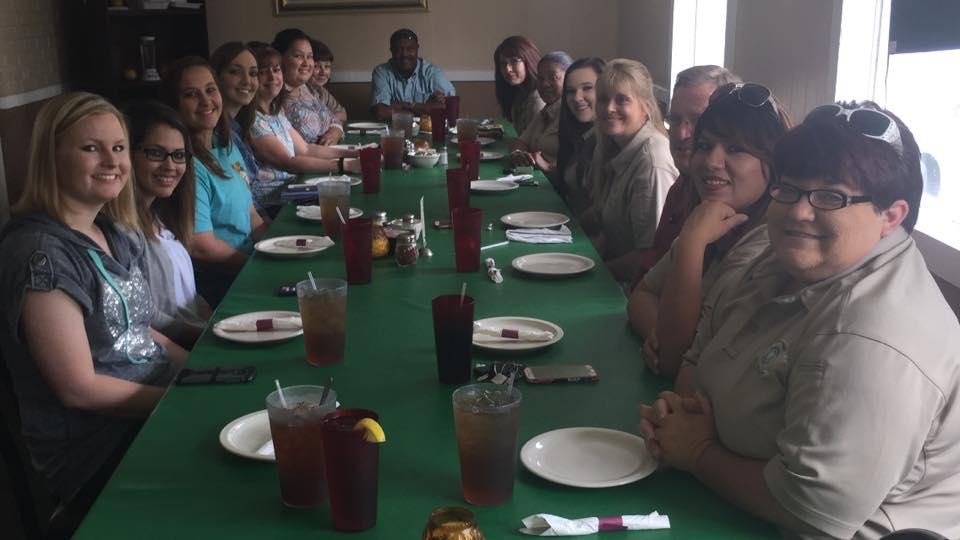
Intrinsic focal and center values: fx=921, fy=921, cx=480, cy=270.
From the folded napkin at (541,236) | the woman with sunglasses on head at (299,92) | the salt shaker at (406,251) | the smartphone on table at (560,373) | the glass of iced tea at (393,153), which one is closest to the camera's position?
the smartphone on table at (560,373)

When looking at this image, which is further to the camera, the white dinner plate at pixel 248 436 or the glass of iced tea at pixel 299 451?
the white dinner plate at pixel 248 436

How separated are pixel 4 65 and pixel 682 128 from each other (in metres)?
4.02

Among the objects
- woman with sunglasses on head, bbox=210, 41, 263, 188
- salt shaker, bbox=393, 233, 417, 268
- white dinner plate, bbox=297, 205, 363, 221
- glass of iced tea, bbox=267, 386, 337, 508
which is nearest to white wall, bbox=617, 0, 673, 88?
woman with sunglasses on head, bbox=210, 41, 263, 188

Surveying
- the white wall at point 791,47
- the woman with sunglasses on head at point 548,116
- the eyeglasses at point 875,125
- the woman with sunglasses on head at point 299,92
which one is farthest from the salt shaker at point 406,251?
the woman with sunglasses on head at point 299,92

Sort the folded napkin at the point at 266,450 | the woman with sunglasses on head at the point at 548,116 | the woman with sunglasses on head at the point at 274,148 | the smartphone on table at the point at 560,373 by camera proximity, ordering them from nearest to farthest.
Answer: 1. the folded napkin at the point at 266,450
2. the smartphone on table at the point at 560,373
3. the woman with sunglasses on head at the point at 274,148
4. the woman with sunglasses on head at the point at 548,116

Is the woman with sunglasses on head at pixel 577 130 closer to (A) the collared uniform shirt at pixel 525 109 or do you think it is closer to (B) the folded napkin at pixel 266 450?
(A) the collared uniform shirt at pixel 525 109

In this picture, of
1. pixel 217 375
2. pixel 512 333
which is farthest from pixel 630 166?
pixel 217 375

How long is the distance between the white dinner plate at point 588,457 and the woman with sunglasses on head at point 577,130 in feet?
8.01

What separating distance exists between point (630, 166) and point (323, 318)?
1.58 meters

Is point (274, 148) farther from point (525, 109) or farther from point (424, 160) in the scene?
point (525, 109)

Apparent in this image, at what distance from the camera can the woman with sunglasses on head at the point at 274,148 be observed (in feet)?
12.7

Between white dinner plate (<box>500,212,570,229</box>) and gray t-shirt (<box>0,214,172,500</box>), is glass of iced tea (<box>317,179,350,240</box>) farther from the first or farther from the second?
gray t-shirt (<box>0,214,172,500</box>)

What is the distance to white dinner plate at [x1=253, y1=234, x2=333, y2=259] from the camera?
2.39 metres

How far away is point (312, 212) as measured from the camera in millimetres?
2895
